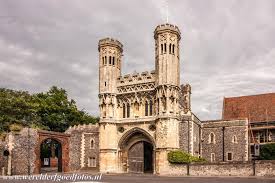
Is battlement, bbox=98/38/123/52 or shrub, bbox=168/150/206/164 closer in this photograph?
shrub, bbox=168/150/206/164

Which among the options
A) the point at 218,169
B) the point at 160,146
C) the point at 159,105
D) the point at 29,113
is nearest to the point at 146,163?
the point at 160,146

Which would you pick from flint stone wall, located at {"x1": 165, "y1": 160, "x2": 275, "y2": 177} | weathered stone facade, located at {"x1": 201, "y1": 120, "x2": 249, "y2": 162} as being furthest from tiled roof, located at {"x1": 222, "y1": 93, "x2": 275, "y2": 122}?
flint stone wall, located at {"x1": 165, "y1": 160, "x2": 275, "y2": 177}

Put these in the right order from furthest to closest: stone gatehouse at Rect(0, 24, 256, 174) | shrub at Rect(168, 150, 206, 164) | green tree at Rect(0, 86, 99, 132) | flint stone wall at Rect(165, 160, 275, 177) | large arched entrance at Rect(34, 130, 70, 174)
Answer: green tree at Rect(0, 86, 99, 132)
large arched entrance at Rect(34, 130, 70, 174)
stone gatehouse at Rect(0, 24, 256, 174)
shrub at Rect(168, 150, 206, 164)
flint stone wall at Rect(165, 160, 275, 177)

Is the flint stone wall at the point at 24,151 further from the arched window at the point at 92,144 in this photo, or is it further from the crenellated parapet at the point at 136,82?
the crenellated parapet at the point at 136,82

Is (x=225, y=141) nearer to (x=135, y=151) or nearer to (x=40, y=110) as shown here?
(x=135, y=151)

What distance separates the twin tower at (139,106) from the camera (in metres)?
34.7

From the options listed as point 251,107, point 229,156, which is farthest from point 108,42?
point 251,107

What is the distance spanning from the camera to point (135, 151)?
127 ft

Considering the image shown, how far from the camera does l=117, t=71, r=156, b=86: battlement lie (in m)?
37.3

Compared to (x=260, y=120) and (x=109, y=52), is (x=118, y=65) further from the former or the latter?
(x=260, y=120)

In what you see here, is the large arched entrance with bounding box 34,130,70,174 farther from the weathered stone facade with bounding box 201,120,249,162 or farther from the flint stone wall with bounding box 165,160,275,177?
the weathered stone facade with bounding box 201,120,249,162

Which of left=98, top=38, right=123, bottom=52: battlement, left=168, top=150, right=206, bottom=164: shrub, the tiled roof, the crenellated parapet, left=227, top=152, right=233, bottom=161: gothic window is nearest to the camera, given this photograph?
left=168, top=150, right=206, bottom=164: shrub

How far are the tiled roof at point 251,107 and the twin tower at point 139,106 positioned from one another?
10355 millimetres

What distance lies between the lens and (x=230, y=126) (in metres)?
38.3
